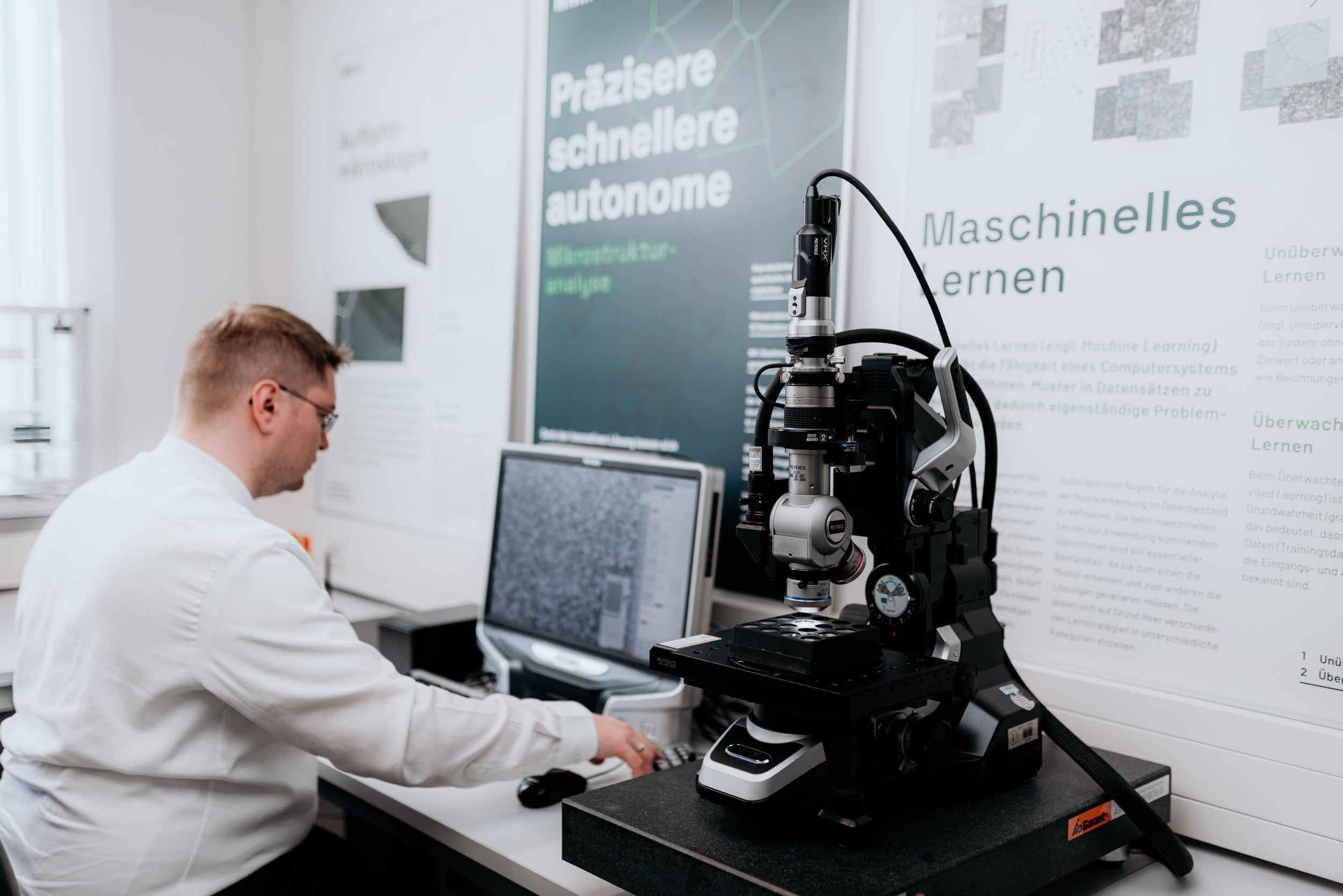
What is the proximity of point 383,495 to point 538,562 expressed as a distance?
96 centimetres

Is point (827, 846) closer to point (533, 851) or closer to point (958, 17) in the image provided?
point (533, 851)

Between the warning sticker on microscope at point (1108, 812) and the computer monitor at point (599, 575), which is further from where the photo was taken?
the computer monitor at point (599, 575)

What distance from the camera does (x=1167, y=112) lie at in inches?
55.0

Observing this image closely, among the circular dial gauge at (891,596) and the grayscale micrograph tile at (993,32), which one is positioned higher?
the grayscale micrograph tile at (993,32)

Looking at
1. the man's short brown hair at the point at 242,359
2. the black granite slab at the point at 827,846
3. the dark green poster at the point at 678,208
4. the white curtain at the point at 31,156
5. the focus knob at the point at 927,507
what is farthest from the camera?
the white curtain at the point at 31,156

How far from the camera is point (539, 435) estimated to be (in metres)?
2.35

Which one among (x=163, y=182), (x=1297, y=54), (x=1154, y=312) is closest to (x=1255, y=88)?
(x=1297, y=54)

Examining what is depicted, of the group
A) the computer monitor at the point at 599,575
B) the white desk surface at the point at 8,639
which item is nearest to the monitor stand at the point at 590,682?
the computer monitor at the point at 599,575

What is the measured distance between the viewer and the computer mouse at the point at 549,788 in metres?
1.51

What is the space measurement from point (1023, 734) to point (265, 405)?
1.33 metres

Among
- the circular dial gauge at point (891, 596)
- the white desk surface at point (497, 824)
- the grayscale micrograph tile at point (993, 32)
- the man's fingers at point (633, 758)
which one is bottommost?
the white desk surface at point (497, 824)

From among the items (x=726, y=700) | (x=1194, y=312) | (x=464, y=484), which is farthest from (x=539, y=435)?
(x=1194, y=312)

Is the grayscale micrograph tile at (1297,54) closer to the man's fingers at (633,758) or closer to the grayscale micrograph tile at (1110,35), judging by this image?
the grayscale micrograph tile at (1110,35)

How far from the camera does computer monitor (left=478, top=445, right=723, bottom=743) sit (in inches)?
68.4
